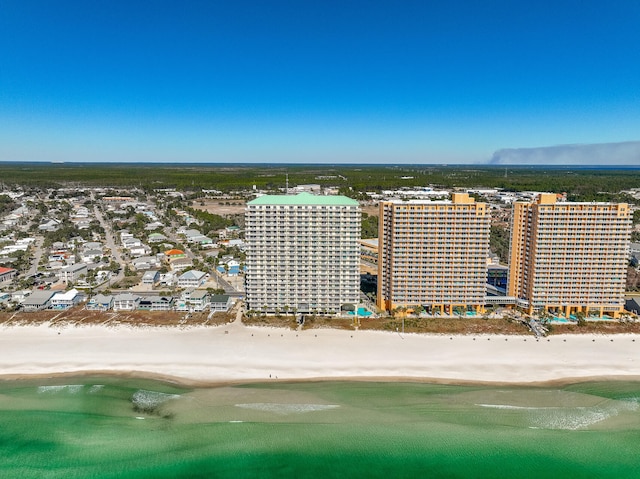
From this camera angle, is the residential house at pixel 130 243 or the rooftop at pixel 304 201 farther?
the residential house at pixel 130 243

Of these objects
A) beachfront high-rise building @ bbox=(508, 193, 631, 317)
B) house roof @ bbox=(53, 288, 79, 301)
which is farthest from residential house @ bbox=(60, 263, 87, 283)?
beachfront high-rise building @ bbox=(508, 193, 631, 317)

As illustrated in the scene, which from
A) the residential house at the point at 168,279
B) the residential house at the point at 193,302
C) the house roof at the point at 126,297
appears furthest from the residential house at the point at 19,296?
the residential house at the point at 193,302

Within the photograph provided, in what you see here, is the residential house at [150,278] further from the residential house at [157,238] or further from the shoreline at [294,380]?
the residential house at [157,238]

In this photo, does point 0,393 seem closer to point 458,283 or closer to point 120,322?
point 120,322

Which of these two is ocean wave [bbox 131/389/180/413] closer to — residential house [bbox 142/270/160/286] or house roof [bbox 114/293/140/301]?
house roof [bbox 114/293/140/301]

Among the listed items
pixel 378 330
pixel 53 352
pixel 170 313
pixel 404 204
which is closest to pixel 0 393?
pixel 53 352

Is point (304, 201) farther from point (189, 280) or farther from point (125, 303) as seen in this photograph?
point (125, 303)
